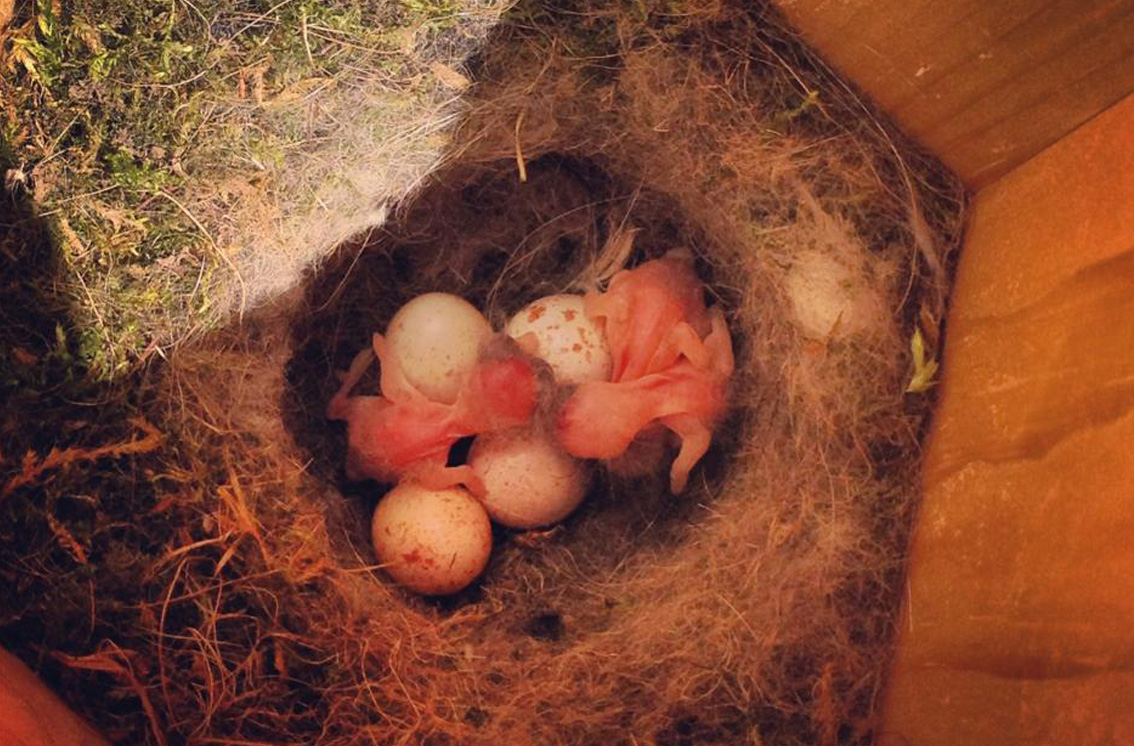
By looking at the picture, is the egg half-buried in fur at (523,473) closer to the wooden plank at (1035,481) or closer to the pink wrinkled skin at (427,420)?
the pink wrinkled skin at (427,420)

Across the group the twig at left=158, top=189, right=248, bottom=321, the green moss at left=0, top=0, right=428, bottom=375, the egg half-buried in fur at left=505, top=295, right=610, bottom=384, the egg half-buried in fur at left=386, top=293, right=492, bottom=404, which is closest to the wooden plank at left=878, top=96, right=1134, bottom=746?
the egg half-buried in fur at left=505, top=295, right=610, bottom=384

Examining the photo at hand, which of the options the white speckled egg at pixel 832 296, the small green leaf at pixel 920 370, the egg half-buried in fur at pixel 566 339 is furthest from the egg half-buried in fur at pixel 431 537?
the small green leaf at pixel 920 370

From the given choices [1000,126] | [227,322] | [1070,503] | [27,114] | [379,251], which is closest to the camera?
[1070,503]

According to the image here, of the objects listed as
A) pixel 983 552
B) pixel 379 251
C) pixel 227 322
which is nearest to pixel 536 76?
pixel 379 251

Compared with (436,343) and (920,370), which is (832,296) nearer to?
(920,370)

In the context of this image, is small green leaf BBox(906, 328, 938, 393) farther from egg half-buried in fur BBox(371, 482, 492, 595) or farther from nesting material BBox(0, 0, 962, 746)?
egg half-buried in fur BBox(371, 482, 492, 595)

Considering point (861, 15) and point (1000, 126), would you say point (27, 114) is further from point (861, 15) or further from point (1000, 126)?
point (1000, 126)

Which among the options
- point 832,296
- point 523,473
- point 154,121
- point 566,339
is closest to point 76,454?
point 154,121
